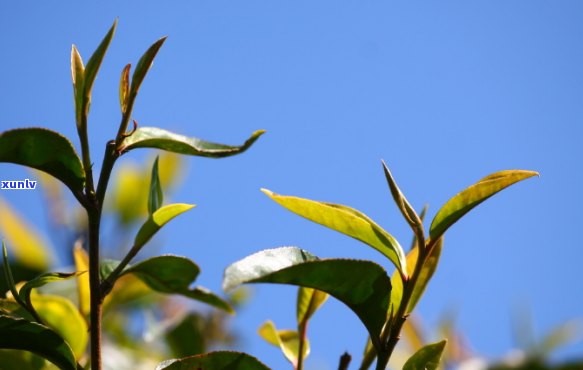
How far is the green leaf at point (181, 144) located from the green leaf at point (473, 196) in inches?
9.0

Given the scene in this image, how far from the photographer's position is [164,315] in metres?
2.45

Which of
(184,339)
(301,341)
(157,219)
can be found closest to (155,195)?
(157,219)

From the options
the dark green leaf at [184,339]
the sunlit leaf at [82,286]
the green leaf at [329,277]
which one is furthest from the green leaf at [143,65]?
the dark green leaf at [184,339]

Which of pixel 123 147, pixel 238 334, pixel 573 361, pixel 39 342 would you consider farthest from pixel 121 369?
pixel 238 334

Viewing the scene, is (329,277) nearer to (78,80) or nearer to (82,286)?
(78,80)

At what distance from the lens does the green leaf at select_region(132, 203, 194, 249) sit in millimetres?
954

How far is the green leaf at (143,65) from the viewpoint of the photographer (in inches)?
32.9

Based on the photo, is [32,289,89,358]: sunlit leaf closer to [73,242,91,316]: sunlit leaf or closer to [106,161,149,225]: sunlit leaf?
[73,242,91,316]: sunlit leaf

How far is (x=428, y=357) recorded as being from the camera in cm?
92

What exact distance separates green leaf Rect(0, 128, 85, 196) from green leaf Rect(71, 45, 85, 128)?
39 millimetres

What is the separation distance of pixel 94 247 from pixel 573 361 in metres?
0.50

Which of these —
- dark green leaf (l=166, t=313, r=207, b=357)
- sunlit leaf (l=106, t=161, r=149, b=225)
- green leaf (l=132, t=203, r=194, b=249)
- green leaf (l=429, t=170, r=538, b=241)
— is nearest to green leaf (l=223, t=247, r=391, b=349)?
green leaf (l=429, t=170, r=538, b=241)

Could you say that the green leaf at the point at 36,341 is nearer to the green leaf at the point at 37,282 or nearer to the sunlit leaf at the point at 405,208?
the green leaf at the point at 37,282

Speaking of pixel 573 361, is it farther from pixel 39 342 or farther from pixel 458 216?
pixel 39 342
